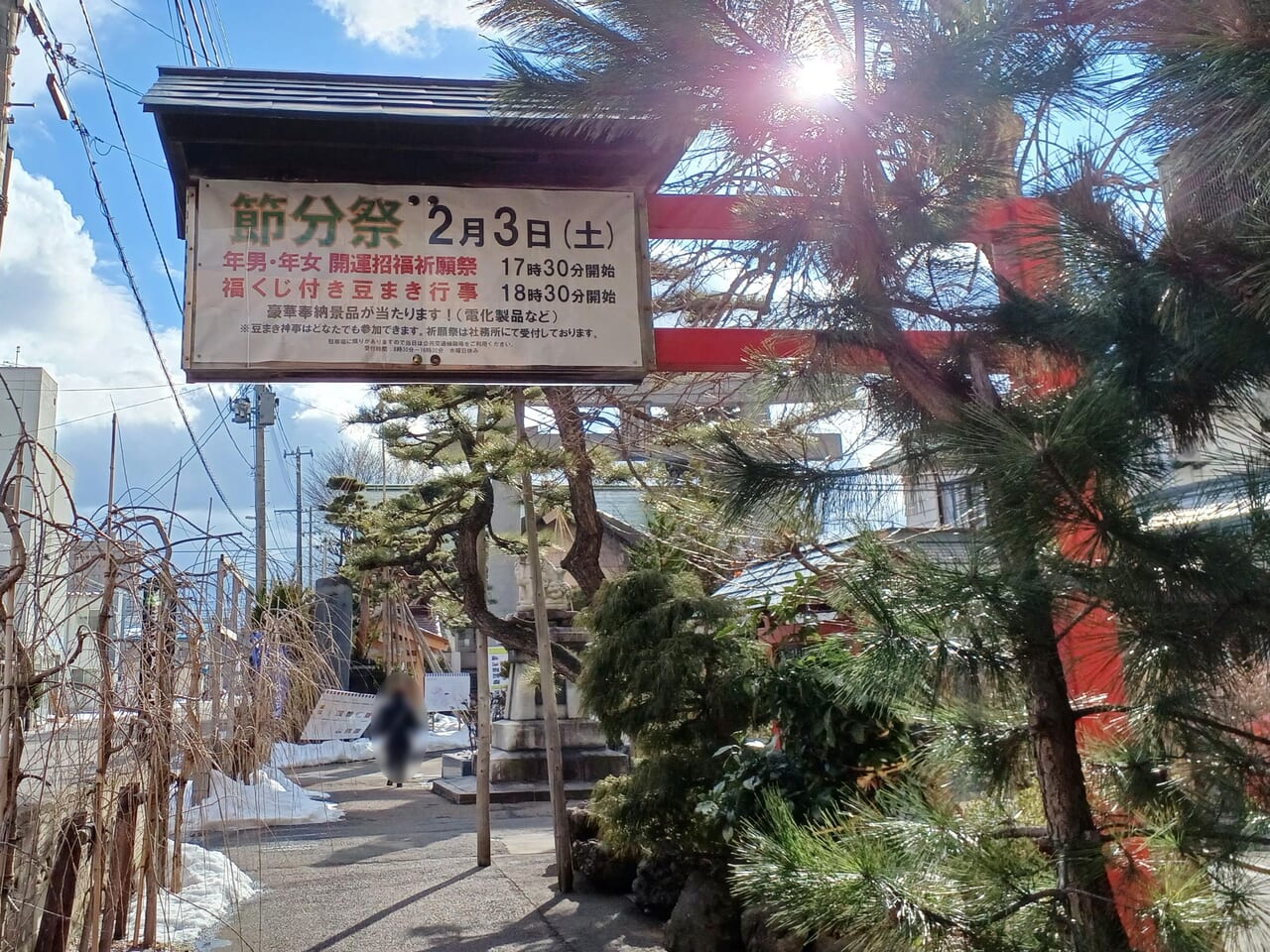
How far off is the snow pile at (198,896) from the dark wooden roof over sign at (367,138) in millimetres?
4295

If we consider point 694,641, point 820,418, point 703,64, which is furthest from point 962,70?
point 694,641

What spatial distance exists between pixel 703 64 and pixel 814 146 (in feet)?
1.35

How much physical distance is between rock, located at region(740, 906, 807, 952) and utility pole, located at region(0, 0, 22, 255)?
535 centimetres

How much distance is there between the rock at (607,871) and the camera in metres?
8.12

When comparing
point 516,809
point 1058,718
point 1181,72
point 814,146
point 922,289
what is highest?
point 814,146

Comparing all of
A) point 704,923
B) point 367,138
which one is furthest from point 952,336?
point 704,923

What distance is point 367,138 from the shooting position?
4.62 metres

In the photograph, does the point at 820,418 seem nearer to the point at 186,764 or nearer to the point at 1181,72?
the point at 1181,72

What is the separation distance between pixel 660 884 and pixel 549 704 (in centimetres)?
185

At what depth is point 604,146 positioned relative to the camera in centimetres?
468

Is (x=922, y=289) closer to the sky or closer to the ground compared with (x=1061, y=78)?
closer to the ground

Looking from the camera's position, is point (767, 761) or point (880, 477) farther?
point (767, 761)

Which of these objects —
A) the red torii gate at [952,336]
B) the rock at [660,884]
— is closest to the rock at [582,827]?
the rock at [660,884]

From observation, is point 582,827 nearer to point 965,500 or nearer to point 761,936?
point 761,936
